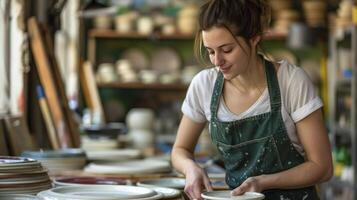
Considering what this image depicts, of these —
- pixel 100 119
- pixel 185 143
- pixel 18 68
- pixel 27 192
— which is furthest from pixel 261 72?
pixel 100 119

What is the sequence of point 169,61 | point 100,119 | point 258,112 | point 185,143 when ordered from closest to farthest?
1. point 258,112
2. point 185,143
3. point 100,119
4. point 169,61

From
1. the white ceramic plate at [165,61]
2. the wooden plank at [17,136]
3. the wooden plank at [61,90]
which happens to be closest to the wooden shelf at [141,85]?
the white ceramic plate at [165,61]

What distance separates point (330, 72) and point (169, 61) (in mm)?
2001

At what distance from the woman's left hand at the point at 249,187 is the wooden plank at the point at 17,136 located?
1.29m

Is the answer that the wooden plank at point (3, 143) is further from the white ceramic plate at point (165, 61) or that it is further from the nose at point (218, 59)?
the white ceramic plate at point (165, 61)

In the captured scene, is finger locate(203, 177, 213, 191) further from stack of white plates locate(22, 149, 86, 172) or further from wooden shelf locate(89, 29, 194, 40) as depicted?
wooden shelf locate(89, 29, 194, 40)

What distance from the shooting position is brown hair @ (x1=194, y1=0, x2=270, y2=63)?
6.95 feet

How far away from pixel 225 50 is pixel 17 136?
1338 millimetres

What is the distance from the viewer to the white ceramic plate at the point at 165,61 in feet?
31.3

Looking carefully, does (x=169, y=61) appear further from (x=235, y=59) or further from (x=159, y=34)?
(x=235, y=59)

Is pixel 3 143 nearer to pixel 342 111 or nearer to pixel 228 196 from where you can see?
pixel 228 196

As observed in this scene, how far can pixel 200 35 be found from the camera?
2.37 m

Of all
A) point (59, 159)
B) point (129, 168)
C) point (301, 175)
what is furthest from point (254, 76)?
point (59, 159)

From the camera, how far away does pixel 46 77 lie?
3.84 metres
